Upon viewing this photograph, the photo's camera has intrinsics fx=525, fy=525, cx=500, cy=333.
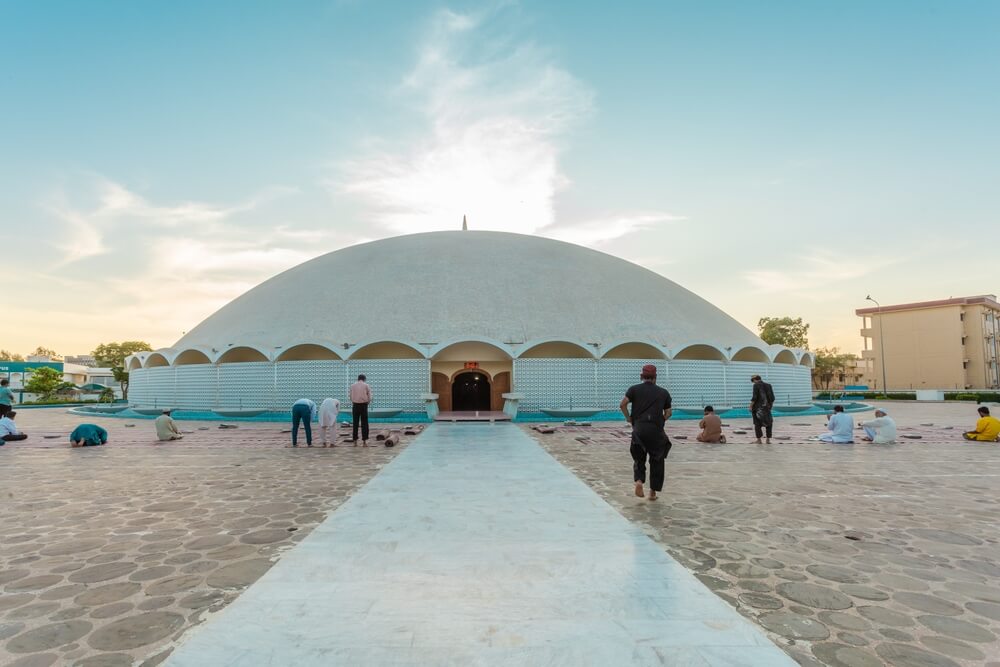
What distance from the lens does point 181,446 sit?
1330 cm

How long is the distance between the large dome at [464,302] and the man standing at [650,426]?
1575cm

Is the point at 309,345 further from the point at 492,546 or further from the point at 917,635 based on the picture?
the point at 917,635

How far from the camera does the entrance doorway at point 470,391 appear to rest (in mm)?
25828

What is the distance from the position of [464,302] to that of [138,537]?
20836mm

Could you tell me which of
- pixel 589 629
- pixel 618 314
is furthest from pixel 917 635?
pixel 618 314

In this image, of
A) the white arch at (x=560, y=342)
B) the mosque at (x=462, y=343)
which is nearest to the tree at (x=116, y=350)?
the mosque at (x=462, y=343)

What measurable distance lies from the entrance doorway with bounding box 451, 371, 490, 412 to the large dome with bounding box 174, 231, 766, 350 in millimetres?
2795

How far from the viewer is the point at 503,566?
14.1 feet

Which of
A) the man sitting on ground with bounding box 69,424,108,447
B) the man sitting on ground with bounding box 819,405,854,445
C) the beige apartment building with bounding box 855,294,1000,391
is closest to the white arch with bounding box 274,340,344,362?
the man sitting on ground with bounding box 69,424,108,447

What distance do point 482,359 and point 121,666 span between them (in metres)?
22.1

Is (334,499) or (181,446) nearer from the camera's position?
(334,499)

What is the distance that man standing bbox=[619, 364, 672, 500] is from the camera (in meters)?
6.63

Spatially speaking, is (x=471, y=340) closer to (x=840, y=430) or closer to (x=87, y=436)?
(x=87, y=436)

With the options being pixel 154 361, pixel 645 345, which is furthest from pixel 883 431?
pixel 154 361
